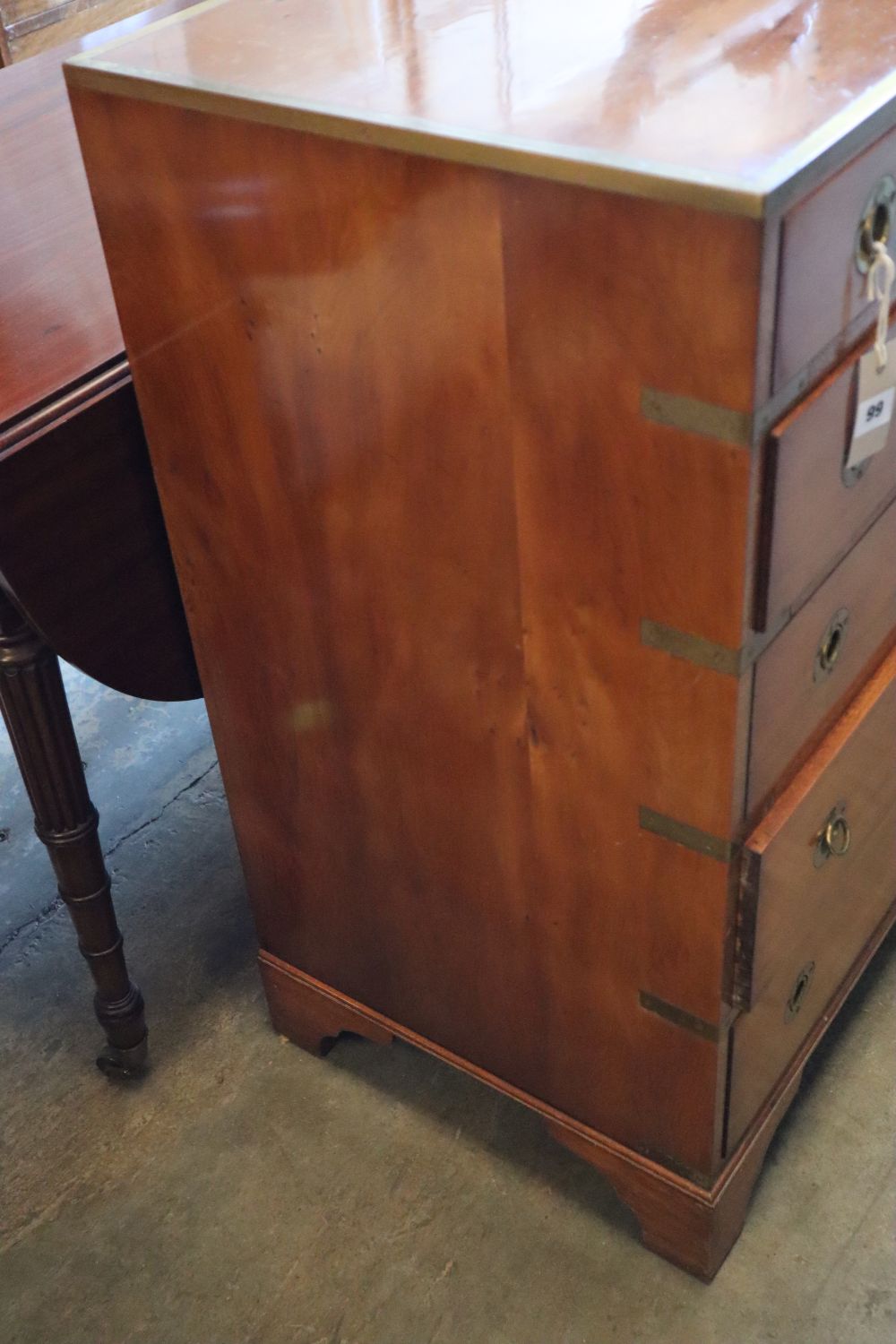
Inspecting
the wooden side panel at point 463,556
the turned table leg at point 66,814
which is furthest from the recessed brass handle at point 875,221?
the turned table leg at point 66,814

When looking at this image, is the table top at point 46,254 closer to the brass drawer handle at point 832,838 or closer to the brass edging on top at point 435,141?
the brass edging on top at point 435,141

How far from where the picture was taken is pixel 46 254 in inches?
59.6

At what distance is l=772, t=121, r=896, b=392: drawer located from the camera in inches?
34.6

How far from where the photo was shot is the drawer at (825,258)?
0.88 m

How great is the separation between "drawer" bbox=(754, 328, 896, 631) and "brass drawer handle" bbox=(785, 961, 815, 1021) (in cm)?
48

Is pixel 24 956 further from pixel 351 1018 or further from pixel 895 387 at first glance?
pixel 895 387

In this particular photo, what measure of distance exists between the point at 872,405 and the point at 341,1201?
3.31 ft

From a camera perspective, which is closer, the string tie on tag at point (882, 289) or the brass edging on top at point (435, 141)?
the brass edging on top at point (435, 141)

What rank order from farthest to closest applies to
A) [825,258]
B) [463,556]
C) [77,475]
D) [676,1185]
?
[676,1185], [77,475], [463,556], [825,258]

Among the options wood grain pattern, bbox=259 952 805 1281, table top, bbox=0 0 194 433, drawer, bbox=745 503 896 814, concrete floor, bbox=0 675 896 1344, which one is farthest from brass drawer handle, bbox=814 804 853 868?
table top, bbox=0 0 194 433

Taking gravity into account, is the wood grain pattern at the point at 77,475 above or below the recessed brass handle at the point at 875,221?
below

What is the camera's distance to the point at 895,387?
3.46ft

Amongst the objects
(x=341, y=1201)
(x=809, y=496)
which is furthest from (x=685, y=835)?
(x=341, y=1201)

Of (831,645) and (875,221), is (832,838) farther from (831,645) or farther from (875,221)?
(875,221)
